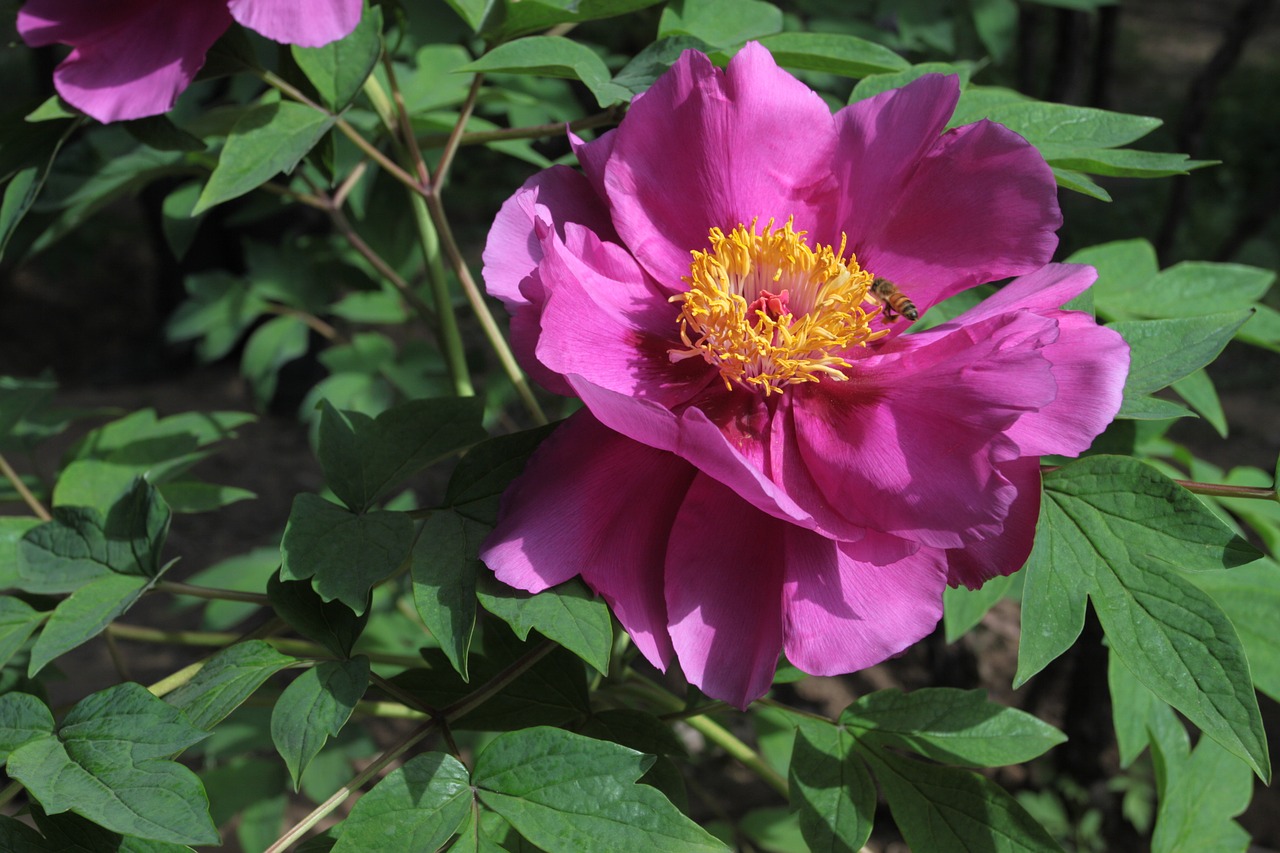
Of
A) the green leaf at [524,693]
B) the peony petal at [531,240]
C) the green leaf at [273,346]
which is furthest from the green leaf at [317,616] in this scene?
the green leaf at [273,346]

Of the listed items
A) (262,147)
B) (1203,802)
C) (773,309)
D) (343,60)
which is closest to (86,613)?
(262,147)

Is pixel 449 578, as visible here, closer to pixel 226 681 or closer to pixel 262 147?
pixel 226 681

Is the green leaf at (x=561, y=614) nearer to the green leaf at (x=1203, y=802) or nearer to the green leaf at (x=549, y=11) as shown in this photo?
the green leaf at (x=549, y=11)

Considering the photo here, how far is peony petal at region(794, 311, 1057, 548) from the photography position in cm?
76

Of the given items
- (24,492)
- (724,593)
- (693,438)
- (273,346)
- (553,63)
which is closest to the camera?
(693,438)

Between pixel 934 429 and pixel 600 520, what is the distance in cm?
26

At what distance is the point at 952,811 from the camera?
1.01m

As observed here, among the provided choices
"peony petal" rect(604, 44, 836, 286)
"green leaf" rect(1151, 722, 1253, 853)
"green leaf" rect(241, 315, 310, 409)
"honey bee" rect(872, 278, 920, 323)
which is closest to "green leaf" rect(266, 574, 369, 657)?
"peony petal" rect(604, 44, 836, 286)

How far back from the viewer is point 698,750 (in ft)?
10.2

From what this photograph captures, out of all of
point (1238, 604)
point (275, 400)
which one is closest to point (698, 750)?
point (1238, 604)

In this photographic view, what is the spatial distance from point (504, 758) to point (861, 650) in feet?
0.95

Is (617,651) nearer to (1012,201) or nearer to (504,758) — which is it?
(504,758)

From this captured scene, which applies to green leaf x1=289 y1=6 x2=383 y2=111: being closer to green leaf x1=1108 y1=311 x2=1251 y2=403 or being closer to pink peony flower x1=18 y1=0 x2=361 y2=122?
pink peony flower x1=18 y1=0 x2=361 y2=122

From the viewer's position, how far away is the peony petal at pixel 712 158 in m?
0.91
